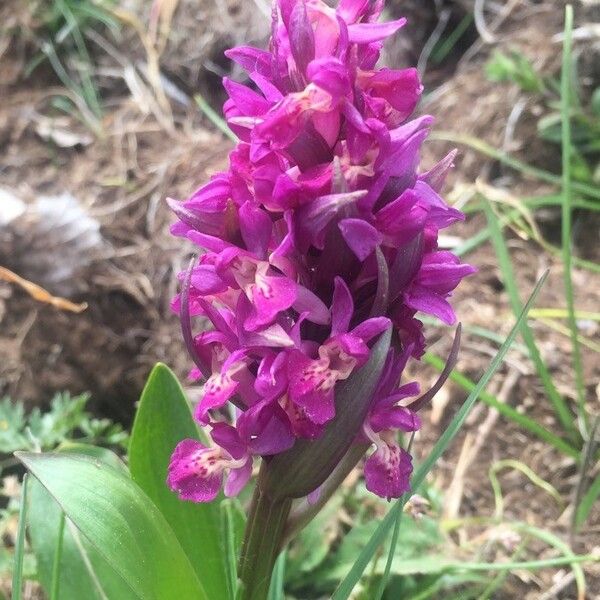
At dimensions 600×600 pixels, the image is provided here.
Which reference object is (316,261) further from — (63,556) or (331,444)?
(63,556)

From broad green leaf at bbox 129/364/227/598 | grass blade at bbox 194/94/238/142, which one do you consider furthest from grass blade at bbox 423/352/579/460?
grass blade at bbox 194/94/238/142

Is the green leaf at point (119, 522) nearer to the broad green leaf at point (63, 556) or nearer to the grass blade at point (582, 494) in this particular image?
the broad green leaf at point (63, 556)

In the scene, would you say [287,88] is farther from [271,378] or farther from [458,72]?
[458,72]

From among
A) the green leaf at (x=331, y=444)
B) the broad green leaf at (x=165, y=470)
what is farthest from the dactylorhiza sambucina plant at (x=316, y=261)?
the broad green leaf at (x=165, y=470)

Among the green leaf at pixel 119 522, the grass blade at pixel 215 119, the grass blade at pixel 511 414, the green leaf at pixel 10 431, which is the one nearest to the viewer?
the green leaf at pixel 119 522

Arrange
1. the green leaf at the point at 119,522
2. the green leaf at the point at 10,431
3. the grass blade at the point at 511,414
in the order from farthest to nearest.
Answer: the grass blade at the point at 511,414 → the green leaf at the point at 10,431 → the green leaf at the point at 119,522

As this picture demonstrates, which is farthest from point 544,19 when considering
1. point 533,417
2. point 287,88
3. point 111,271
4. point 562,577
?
point 287,88

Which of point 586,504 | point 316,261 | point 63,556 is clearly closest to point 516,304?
point 586,504

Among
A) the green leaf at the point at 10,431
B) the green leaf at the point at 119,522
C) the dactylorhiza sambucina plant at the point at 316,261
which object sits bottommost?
the green leaf at the point at 10,431
